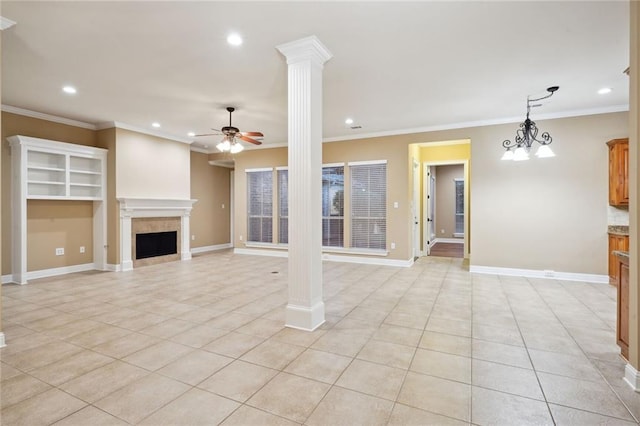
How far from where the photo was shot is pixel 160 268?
6.52 metres

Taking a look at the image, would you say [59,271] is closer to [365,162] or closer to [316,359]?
[316,359]

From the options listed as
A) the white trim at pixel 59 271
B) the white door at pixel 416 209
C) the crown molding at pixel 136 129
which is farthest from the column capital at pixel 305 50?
the white trim at pixel 59 271

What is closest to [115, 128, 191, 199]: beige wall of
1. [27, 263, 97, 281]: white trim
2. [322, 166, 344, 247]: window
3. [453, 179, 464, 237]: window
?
[27, 263, 97, 281]: white trim

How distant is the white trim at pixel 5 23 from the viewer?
278 centimetres

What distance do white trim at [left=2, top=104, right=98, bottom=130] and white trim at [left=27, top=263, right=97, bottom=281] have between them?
2818 millimetres

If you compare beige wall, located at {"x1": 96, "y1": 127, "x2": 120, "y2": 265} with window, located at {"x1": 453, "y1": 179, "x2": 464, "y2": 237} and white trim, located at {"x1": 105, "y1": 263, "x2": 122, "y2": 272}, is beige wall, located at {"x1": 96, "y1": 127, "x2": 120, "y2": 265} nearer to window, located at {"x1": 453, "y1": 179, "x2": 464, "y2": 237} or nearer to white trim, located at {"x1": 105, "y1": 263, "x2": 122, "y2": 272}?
white trim, located at {"x1": 105, "y1": 263, "x2": 122, "y2": 272}

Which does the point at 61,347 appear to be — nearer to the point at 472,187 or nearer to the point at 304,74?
the point at 304,74

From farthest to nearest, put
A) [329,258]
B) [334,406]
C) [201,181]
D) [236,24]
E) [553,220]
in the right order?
[201,181] → [329,258] → [553,220] → [236,24] → [334,406]

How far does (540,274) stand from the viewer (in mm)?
5531

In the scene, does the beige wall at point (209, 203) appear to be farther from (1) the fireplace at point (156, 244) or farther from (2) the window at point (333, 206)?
(2) the window at point (333, 206)

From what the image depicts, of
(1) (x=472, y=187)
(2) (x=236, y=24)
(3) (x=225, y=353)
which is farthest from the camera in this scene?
(1) (x=472, y=187)

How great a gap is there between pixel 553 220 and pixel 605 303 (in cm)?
179

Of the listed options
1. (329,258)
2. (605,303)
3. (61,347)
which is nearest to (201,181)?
(329,258)

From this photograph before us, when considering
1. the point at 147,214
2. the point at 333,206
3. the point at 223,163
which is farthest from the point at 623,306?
the point at 223,163
